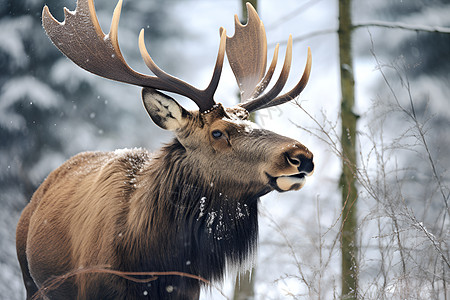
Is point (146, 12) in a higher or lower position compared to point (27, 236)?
higher

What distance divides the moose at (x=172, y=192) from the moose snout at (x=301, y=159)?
0.04m

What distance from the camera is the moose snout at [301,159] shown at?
2676mm

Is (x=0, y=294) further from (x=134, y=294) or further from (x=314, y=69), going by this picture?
(x=314, y=69)

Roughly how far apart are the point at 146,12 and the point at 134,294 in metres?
7.13

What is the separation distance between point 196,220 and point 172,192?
25cm

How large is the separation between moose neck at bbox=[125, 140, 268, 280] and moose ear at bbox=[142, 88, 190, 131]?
0.80 ft

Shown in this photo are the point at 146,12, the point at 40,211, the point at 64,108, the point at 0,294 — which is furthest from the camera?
the point at 146,12

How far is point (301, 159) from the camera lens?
267cm

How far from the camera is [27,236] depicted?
4.04 meters

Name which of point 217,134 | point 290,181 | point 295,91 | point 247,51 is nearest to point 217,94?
point 247,51

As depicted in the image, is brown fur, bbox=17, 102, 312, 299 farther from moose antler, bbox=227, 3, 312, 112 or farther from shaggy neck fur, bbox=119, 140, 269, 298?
moose antler, bbox=227, 3, 312, 112

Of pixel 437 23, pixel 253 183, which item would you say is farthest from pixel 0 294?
pixel 437 23

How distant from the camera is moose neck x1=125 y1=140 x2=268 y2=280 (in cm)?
300

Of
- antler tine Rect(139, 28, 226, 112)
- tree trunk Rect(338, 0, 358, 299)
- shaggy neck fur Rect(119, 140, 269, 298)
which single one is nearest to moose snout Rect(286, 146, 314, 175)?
shaggy neck fur Rect(119, 140, 269, 298)
